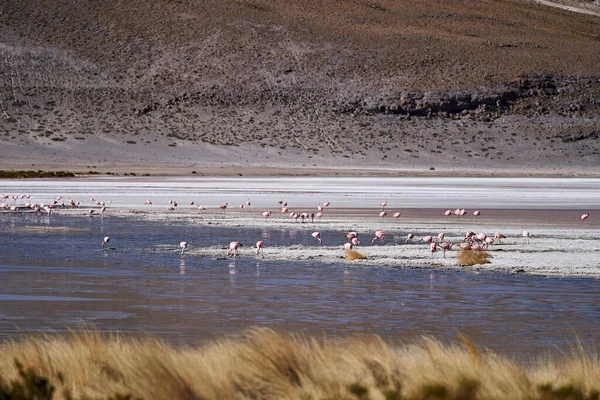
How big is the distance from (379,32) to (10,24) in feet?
103

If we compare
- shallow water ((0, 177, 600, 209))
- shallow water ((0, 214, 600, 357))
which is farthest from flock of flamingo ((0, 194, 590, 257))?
shallow water ((0, 177, 600, 209))

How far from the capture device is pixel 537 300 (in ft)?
39.1

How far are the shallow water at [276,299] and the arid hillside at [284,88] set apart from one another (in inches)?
2058

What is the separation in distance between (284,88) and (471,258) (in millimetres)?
70981

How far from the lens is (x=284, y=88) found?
8575 centimetres

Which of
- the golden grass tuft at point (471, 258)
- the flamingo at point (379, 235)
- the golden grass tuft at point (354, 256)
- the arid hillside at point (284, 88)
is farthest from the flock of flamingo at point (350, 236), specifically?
the arid hillside at point (284, 88)

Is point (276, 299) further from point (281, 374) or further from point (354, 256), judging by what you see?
point (281, 374)

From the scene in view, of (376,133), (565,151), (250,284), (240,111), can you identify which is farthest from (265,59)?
(250,284)

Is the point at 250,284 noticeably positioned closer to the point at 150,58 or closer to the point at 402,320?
the point at 402,320

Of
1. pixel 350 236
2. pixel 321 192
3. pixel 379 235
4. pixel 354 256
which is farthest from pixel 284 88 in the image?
pixel 354 256

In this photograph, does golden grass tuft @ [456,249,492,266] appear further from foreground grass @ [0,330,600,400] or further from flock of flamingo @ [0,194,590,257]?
foreground grass @ [0,330,600,400]

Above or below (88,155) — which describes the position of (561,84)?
above

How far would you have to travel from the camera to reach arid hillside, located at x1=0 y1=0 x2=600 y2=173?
74750mm

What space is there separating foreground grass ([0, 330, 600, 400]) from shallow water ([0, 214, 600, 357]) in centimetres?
225
